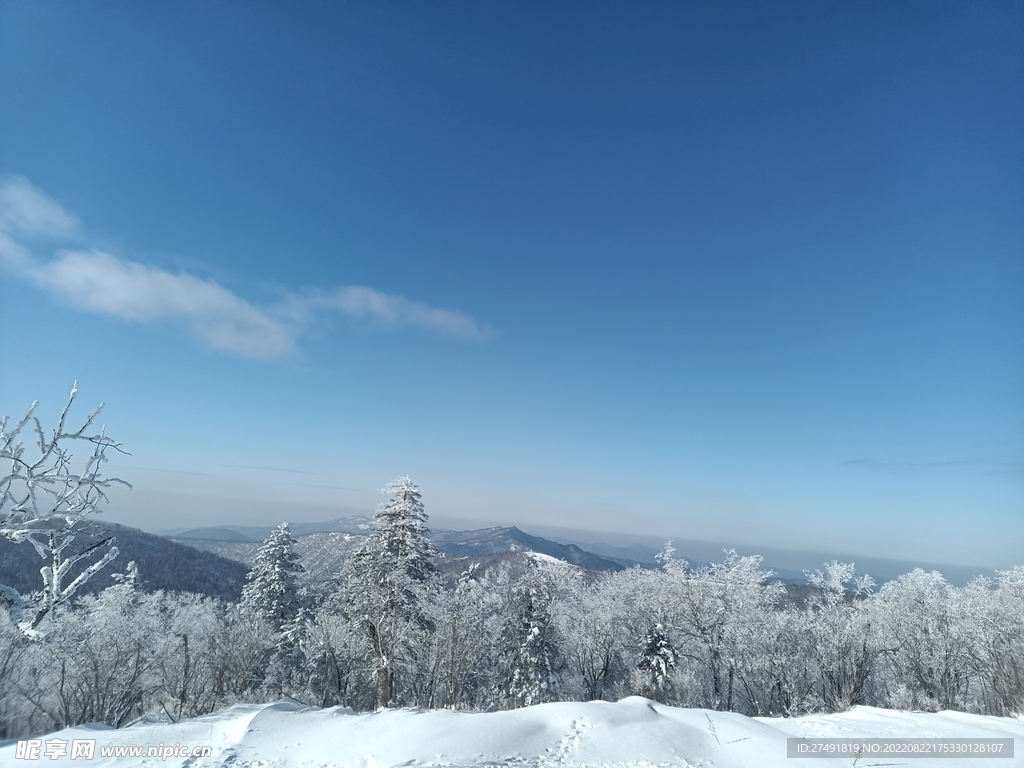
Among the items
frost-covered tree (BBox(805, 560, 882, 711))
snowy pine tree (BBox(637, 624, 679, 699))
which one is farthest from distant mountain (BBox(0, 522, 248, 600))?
frost-covered tree (BBox(805, 560, 882, 711))

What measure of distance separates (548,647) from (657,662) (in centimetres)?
575

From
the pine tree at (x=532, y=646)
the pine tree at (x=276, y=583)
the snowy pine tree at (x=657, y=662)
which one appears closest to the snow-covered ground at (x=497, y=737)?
the snowy pine tree at (x=657, y=662)

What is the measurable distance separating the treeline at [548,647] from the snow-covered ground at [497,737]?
8.86 meters

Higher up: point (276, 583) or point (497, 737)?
point (497, 737)

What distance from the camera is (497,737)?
376 inches

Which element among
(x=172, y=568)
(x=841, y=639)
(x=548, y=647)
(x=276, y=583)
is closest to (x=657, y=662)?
(x=548, y=647)

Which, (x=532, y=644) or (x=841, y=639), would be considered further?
(x=841, y=639)

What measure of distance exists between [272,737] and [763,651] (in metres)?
27.5

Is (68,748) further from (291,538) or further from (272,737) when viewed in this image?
(291,538)

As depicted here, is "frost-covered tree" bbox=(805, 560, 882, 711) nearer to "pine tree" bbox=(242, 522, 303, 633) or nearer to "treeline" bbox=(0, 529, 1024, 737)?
"treeline" bbox=(0, 529, 1024, 737)

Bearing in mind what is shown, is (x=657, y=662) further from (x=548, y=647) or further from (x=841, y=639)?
(x=841, y=639)

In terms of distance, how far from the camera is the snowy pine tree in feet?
76.9

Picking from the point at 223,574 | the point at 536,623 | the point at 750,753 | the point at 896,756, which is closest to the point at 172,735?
the point at 750,753

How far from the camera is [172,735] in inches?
376
